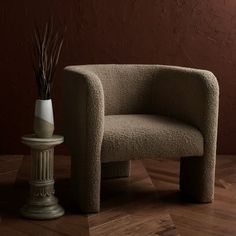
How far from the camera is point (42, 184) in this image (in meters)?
2.24

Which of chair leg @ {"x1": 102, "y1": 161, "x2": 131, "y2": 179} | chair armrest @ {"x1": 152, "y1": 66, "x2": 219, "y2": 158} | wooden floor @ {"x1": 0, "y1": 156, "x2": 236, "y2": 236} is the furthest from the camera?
chair leg @ {"x1": 102, "y1": 161, "x2": 131, "y2": 179}

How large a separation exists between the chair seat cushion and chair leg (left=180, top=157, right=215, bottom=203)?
8 centimetres

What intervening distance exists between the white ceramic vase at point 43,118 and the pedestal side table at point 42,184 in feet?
0.10

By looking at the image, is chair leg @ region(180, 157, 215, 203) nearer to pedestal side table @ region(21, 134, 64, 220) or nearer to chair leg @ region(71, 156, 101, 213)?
chair leg @ region(71, 156, 101, 213)

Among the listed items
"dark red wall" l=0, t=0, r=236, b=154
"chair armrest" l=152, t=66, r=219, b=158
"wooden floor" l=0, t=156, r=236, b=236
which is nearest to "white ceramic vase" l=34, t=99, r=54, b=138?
"wooden floor" l=0, t=156, r=236, b=236

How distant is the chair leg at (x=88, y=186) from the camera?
224 centimetres

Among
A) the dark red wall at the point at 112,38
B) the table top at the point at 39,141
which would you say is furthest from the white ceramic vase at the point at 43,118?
the dark red wall at the point at 112,38

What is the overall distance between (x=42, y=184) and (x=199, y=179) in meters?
0.71

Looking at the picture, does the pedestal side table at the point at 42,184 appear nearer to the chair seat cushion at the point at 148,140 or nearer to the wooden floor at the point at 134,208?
the wooden floor at the point at 134,208

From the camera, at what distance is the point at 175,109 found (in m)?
2.62

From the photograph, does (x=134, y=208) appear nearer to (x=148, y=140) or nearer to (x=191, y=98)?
(x=148, y=140)

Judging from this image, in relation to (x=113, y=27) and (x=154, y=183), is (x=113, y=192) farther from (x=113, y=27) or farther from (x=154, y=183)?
(x=113, y=27)

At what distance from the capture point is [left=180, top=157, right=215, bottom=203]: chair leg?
2432 millimetres

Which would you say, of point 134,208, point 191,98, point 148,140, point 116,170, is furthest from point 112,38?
point 134,208
